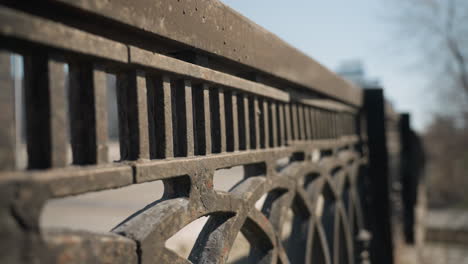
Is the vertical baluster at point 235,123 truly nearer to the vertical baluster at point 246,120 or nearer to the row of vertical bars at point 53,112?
the vertical baluster at point 246,120

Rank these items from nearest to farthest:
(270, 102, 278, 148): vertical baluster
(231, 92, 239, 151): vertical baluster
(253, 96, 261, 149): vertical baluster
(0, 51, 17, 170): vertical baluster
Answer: (0, 51, 17, 170): vertical baluster → (231, 92, 239, 151): vertical baluster → (253, 96, 261, 149): vertical baluster → (270, 102, 278, 148): vertical baluster

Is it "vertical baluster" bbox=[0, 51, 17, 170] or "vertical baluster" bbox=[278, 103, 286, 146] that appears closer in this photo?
"vertical baluster" bbox=[0, 51, 17, 170]

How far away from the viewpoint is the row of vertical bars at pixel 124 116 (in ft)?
2.01

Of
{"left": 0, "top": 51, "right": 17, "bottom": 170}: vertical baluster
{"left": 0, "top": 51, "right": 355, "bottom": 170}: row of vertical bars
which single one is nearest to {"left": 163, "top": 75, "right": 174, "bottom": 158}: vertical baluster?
{"left": 0, "top": 51, "right": 355, "bottom": 170}: row of vertical bars

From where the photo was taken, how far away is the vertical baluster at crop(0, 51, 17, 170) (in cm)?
52

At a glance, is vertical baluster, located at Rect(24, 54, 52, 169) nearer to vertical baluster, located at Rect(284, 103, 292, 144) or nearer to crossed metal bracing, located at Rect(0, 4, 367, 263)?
crossed metal bracing, located at Rect(0, 4, 367, 263)

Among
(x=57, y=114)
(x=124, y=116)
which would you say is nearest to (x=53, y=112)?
(x=57, y=114)

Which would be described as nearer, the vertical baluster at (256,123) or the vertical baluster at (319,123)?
the vertical baluster at (256,123)

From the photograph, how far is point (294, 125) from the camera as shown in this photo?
1.69 m

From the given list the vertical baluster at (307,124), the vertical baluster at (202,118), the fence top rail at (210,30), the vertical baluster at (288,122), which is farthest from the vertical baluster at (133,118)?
the vertical baluster at (307,124)

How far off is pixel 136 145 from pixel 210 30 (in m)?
0.38

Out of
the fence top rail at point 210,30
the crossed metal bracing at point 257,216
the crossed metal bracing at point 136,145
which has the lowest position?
the crossed metal bracing at point 257,216

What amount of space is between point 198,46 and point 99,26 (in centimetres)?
28

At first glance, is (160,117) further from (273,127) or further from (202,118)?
(273,127)
